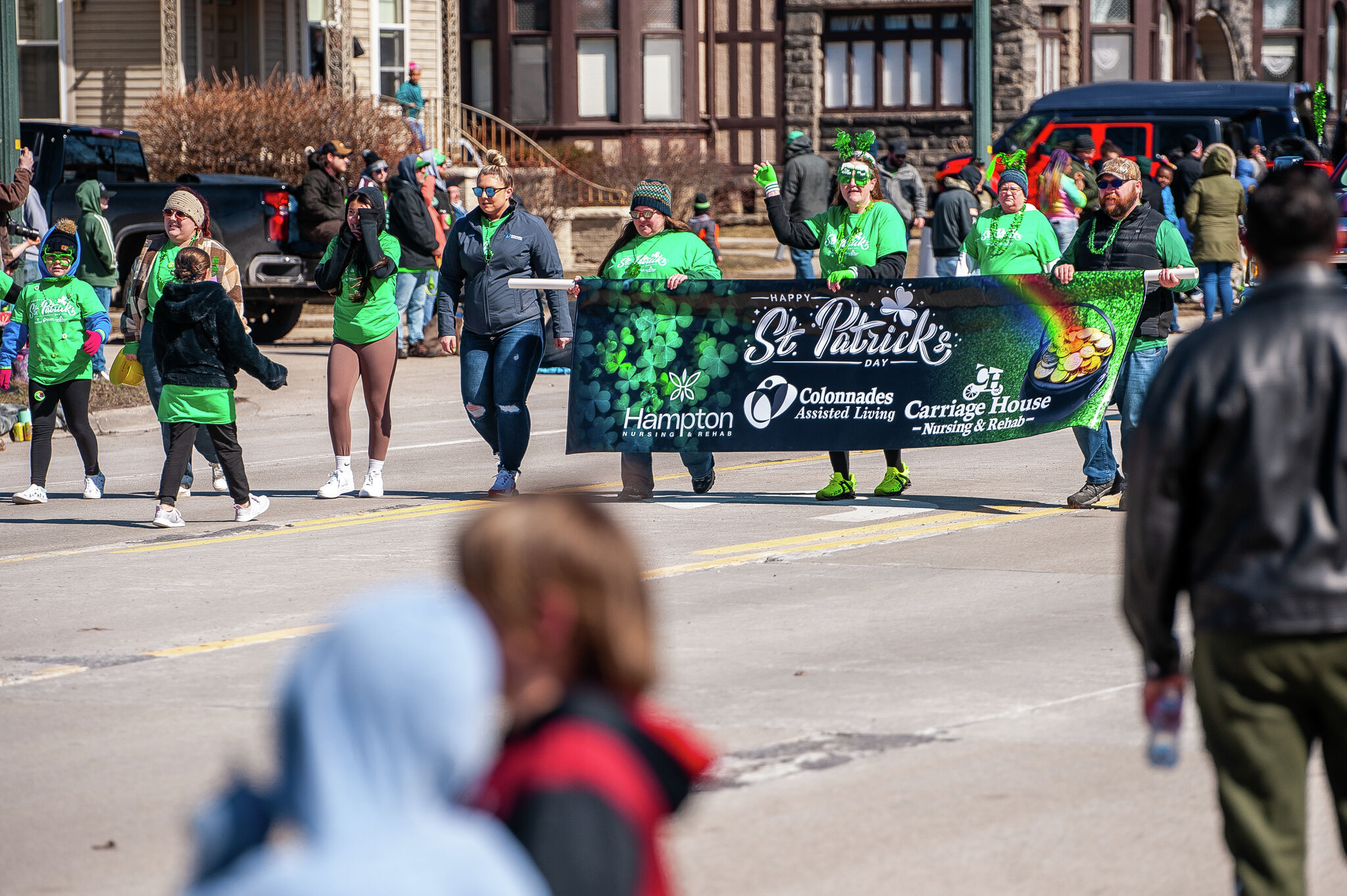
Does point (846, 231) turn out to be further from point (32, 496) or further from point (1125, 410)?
point (32, 496)

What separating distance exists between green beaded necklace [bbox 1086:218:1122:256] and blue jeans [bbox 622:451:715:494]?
2.59 metres

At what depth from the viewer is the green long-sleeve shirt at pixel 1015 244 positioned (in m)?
11.5

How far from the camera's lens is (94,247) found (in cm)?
1977

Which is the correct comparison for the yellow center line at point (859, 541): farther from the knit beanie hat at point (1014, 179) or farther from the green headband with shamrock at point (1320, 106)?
the green headband with shamrock at point (1320, 106)

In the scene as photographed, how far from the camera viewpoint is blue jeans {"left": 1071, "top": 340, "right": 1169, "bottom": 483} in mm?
10766

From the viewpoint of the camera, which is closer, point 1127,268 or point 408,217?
point 1127,268

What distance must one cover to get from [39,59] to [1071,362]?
24.7 meters

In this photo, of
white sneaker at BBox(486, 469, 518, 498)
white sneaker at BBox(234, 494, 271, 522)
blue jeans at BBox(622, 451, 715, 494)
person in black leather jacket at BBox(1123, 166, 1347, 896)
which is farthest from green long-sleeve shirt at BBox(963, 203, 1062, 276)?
person in black leather jacket at BBox(1123, 166, 1347, 896)

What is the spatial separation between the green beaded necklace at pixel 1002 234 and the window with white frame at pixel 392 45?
896 inches

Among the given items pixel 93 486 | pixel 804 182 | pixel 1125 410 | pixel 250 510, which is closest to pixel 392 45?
pixel 804 182

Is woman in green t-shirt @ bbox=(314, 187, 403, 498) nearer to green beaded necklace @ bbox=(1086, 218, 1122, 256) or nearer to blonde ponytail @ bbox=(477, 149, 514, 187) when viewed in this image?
blonde ponytail @ bbox=(477, 149, 514, 187)

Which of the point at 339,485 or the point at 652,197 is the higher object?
the point at 652,197

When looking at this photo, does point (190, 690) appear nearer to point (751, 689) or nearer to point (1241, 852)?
point (751, 689)

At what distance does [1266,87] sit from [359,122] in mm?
12840
